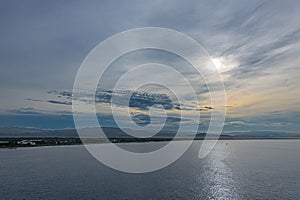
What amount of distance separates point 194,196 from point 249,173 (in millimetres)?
32414

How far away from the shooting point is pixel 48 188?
162ft

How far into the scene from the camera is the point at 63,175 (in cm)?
6397

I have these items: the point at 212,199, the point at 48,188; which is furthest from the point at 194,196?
the point at 48,188

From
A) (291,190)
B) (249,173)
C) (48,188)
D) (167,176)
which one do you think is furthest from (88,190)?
(249,173)

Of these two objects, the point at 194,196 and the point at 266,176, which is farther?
the point at 266,176

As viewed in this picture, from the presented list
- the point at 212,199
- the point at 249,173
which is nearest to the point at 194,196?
the point at 212,199

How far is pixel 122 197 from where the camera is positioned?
42906 millimetres

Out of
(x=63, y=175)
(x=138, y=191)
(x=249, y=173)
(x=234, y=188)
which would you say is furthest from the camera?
(x=249, y=173)

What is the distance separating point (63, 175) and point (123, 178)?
15.5 m

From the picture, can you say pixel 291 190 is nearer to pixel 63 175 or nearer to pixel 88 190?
pixel 88 190

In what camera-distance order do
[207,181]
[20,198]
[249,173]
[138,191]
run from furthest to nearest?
1. [249,173]
2. [207,181]
3. [138,191]
4. [20,198]

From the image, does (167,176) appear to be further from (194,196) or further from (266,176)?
(266,176)

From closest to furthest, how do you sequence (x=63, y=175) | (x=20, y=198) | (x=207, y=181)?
(x=20, y=198), (x=207, y=181), (x=63, y=175)

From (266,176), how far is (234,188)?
1820 centimetres
